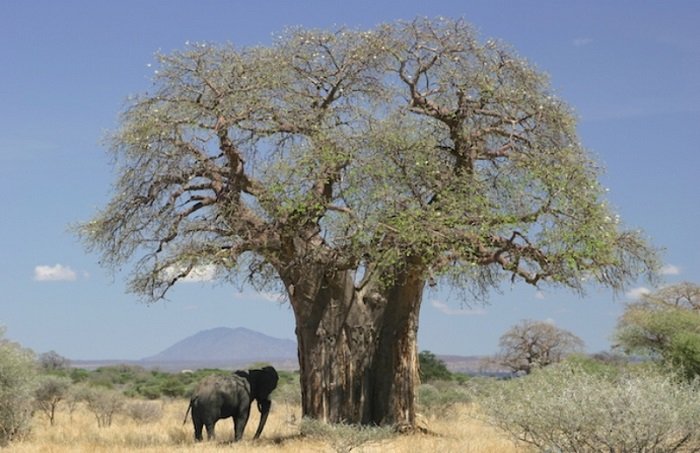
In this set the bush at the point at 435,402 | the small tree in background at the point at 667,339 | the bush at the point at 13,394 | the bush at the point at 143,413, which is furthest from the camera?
the bush at the point at 435,402

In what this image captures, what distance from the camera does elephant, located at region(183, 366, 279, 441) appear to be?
1745cm

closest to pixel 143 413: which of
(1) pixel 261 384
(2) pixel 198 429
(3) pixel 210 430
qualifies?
(1) pixel 261 384

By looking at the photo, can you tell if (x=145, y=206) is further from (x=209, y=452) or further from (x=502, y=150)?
(x=502, y=150)

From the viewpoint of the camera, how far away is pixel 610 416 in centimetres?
1101

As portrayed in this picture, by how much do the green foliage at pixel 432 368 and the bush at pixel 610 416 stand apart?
2898cm

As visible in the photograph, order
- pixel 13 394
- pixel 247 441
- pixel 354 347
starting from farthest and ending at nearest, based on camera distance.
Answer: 1. pixel 13 394
2. pixel 354 347
3. pixel 247 441

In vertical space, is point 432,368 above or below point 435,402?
above

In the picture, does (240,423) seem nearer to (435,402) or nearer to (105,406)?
(105,406)

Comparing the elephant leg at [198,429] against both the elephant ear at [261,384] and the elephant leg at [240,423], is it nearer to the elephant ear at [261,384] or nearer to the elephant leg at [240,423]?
the elephant leg at [240,423]

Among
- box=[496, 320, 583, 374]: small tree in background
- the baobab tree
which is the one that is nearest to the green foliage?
box=[496, 320, 583, 374]: small tree in background

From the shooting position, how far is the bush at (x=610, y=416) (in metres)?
10.9

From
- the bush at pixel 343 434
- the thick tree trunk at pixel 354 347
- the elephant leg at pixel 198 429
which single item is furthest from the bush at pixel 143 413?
the bush at pixel 343 434

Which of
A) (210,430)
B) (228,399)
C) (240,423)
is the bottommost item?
(210,430)

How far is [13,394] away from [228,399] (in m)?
4.72
